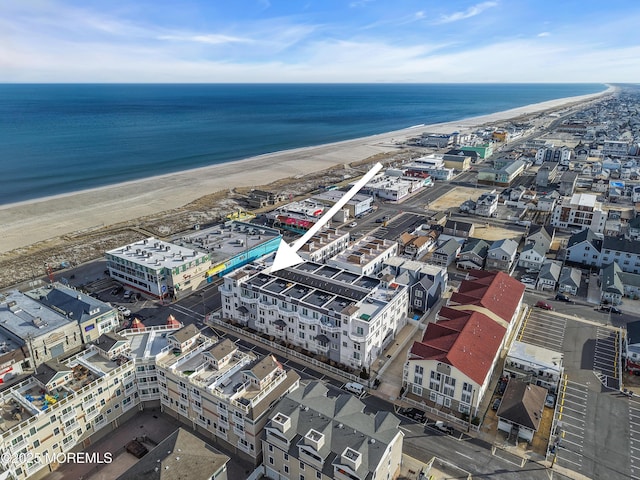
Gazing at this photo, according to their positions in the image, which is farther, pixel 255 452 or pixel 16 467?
pixel 255 452

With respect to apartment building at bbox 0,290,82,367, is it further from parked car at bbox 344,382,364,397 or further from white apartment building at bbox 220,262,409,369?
parked car at bbox 344,382,364,397

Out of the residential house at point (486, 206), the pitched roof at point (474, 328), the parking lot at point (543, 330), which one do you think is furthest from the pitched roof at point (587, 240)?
the residential house at point (486, 206)

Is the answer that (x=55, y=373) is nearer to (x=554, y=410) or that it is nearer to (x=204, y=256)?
(x=204, y=256)

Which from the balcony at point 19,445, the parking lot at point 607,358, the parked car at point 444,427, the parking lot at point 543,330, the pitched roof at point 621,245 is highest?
the balcony at point 19,445

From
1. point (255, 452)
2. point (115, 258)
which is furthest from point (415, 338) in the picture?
point (115, 258)

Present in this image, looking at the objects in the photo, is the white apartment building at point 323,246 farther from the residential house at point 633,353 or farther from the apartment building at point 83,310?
the residential house at point 633,353

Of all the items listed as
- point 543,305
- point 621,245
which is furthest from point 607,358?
point 621,245

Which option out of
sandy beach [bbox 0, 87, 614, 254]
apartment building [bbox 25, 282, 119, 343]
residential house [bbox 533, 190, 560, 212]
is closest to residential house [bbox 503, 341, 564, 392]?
apartment building [bbox 25, 282, 119, 343]
